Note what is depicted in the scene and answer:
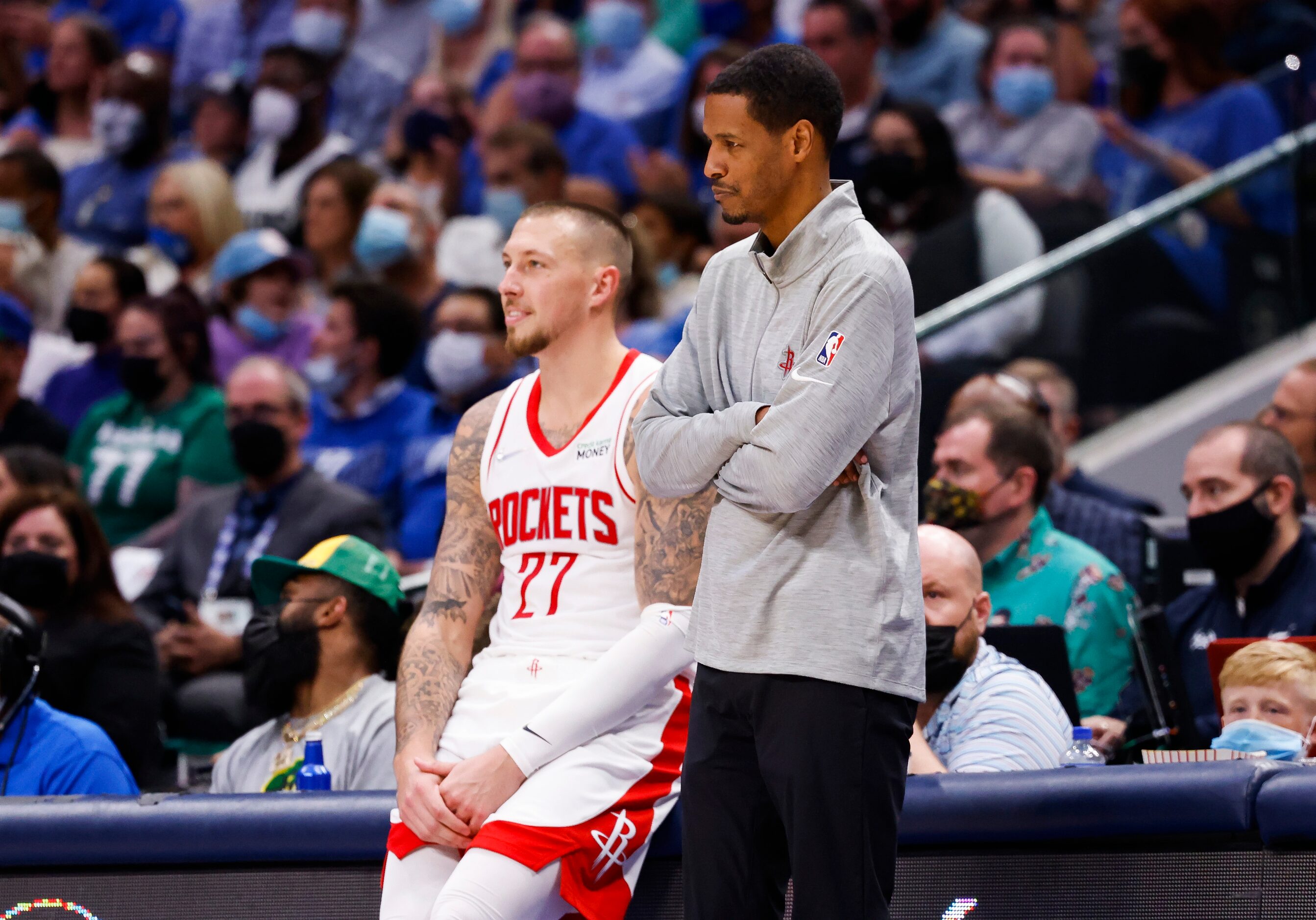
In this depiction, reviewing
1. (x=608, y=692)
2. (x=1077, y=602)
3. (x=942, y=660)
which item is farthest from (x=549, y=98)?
(x=608, y=692)

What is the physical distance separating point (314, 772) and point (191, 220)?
5389mm

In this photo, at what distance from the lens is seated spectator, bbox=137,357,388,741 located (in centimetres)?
522

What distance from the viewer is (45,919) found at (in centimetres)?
321

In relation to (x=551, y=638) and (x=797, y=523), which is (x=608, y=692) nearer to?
(x=551, y=638)

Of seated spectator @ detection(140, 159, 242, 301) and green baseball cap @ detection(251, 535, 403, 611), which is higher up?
seated spectator @ detection(140, 159, 242, 301)

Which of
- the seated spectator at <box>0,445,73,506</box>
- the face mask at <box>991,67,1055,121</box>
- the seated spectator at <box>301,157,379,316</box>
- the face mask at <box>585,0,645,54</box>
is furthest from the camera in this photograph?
the face mask at <box>585,0,645,54</box>

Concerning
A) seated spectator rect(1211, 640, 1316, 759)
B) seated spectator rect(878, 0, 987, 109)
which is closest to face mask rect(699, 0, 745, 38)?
seated spectator rect(878, 0, 987, 109)

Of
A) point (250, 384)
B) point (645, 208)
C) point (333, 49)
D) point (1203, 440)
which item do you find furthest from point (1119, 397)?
point (333, 49)

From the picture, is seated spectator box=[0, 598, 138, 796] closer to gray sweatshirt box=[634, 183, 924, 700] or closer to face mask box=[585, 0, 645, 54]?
gray sweatshirt box=[634, 183, 924, 700]

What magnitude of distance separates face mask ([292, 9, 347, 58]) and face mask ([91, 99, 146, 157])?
116 cm

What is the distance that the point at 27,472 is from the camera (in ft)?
18.2

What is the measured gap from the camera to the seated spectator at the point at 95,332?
7.43m

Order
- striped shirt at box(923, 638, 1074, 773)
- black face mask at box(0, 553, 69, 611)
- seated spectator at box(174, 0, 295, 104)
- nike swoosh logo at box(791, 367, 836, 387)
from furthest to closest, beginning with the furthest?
seated spectator at box(174, 0, 295, 104), black face mask at box(0, 553, 69, 611), striped shirt at box(923, 638, 1074, 773), nike swoosh logo at box(791, 367, 836, 387)

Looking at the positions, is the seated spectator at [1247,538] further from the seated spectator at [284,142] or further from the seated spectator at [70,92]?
the seated spectator at [70,92]
